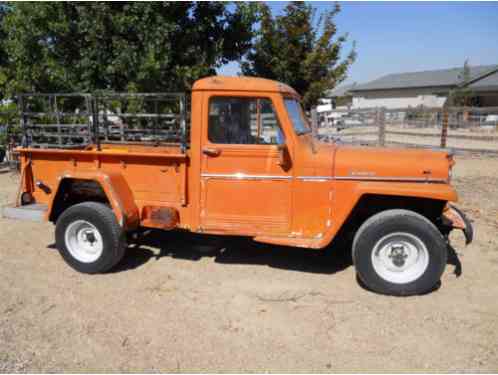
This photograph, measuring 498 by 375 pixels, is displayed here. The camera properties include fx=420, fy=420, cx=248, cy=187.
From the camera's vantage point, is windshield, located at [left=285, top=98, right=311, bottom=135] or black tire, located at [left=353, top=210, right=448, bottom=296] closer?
black tire, located at [left=353, top=210, right=448, bottom=296]

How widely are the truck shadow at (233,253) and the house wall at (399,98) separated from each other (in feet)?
119

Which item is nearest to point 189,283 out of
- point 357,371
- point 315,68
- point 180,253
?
point 180,253

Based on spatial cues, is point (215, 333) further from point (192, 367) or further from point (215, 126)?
point (215, 126)

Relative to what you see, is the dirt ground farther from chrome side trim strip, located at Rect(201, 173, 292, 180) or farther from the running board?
chrome side trim strip, located at Rect(201, 173, 292, 180)

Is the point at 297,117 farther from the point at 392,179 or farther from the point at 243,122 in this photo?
the point at 392,179

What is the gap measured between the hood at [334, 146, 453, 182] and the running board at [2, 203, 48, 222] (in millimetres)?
3306

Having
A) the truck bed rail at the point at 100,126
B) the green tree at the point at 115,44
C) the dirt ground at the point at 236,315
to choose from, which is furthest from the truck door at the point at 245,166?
the green tree at the point at 115,44

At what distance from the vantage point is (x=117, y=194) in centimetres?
450

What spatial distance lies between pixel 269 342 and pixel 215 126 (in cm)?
219

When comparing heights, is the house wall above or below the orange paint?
above

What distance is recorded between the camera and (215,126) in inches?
172

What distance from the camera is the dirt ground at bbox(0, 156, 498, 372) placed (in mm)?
3117

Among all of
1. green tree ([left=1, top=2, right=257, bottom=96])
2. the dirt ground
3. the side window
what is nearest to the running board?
the dirt ground

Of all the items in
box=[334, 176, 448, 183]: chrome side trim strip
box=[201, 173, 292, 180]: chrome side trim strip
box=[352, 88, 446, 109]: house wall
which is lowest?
box=[201, 173, 292, 180]: chrome side trim strip
